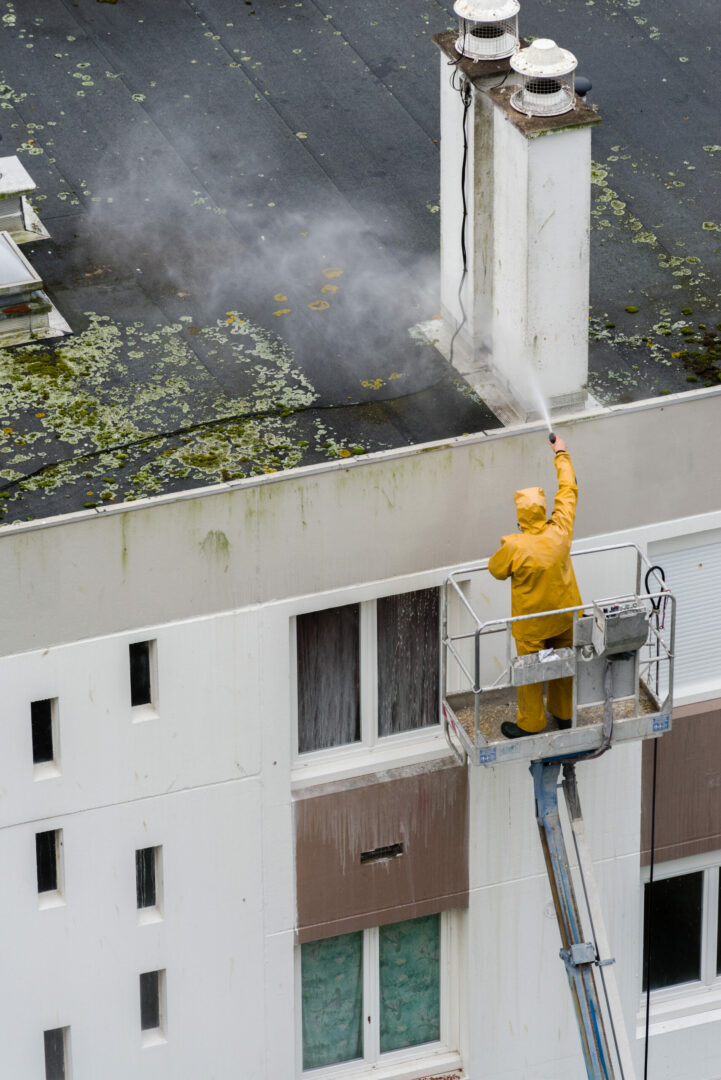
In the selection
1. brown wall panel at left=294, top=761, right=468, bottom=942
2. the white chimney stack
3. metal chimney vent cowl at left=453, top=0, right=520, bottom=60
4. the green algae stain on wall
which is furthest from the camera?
brown wall panel at left=294, top=761, right=468, bottom=942

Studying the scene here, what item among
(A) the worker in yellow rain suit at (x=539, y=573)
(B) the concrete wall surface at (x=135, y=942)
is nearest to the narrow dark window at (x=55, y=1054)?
(B) the concrete wall surface at (x=135, y=942)

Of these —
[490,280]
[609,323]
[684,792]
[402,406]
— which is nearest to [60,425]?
[402,406]

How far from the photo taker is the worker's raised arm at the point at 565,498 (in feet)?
47.3

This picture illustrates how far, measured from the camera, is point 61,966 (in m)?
16.3

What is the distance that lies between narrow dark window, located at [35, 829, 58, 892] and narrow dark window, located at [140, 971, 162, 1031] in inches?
48.8

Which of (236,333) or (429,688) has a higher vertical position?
(236,333)

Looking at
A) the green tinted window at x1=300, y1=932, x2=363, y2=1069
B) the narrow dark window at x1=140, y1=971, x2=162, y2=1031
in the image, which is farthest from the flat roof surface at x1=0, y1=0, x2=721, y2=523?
the green tinted window at x1=300, y1=932, x2=363, y2=1069

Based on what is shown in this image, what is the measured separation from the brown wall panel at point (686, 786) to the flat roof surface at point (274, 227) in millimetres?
2978

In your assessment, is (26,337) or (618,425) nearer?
(618,425)

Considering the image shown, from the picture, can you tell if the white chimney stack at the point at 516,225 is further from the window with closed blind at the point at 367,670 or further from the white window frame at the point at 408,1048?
the white window frame at the point at 408,1048

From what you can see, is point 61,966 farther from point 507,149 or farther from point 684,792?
point 507,149

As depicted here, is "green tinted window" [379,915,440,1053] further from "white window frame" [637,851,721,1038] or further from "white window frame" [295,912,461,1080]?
"white window frame" [637,851,721,1038]

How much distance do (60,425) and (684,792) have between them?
6.42 meters

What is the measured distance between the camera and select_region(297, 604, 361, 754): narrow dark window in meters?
16.3
